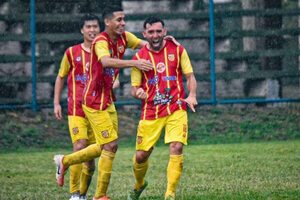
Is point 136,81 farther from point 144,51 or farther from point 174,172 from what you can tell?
point 174,172

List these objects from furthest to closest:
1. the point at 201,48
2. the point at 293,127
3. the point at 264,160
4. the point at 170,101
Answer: the point at 201,48
the point at 293,127
the point at 264,160
the point at 170,101

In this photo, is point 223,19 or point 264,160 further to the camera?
point 223,19

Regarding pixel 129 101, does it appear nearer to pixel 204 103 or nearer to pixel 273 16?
pixel 204 103

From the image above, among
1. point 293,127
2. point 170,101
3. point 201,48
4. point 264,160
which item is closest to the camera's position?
point 170,101

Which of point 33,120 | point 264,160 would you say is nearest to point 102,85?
point 264,160

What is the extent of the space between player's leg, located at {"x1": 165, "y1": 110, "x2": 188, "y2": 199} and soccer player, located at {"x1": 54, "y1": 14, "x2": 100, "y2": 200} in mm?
1139

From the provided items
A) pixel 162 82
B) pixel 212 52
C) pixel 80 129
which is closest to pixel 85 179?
pixel 80 129

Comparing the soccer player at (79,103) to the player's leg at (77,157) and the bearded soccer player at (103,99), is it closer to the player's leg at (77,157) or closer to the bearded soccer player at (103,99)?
the player's leg at (77,157)

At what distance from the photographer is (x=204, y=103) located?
18188mm

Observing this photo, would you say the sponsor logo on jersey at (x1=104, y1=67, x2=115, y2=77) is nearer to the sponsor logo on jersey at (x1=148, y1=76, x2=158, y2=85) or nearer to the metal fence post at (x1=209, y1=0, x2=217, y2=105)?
the sponsor logo on jersey at (x1=148, y1=76, x2=158, y2=85)

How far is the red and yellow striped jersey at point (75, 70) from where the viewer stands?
10758mm

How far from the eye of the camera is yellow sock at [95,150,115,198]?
964 centimetres

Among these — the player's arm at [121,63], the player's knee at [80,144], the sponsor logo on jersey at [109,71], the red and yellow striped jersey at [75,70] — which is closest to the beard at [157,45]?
the player's arm at [121,63]

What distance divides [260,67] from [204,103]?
195cm
